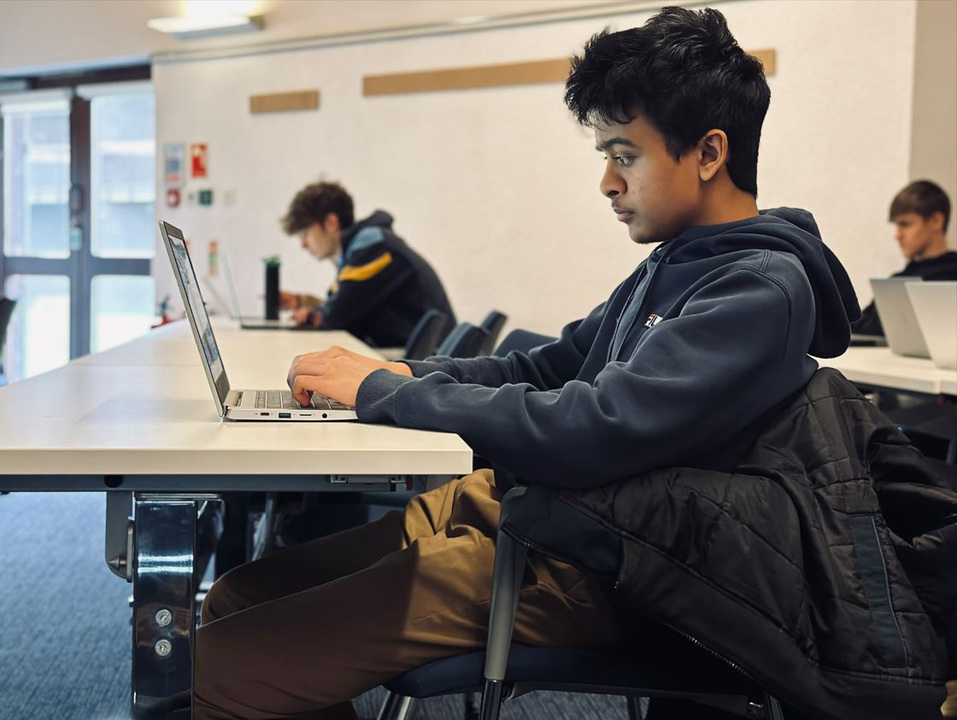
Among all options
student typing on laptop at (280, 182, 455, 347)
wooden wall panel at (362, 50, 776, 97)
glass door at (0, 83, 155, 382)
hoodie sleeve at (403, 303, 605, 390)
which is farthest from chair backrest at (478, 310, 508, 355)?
glass door at (0, 83, 155, 382)

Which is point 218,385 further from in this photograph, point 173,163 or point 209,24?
point 173,163

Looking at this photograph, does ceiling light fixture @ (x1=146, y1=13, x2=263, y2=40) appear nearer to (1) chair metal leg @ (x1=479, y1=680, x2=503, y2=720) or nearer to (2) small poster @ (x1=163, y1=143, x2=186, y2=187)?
(2) small poster @ (x1=163, y1=143, x2=186, y2=187)

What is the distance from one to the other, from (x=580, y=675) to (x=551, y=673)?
0.10ft

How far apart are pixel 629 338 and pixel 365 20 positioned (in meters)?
4.98

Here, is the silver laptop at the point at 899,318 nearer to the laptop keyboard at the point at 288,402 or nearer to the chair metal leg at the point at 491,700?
the laptop keyboard at the point at 288,402

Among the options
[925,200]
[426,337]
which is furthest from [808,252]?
[925,200]

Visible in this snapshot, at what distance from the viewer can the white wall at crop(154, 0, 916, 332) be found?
4.43 meters

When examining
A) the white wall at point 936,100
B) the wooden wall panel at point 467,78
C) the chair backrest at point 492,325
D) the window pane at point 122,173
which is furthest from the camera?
the window pane at point 122,173

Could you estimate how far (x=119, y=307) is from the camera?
23.5ft

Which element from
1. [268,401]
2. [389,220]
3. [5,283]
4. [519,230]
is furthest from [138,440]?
[5,283]

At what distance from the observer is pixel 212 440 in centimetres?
103

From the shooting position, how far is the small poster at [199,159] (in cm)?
638

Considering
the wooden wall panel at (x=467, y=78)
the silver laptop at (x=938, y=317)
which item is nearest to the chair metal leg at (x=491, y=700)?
the silver laptop at (x=938, y=317)

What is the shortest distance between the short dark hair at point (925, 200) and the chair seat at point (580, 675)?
10.2 feet
